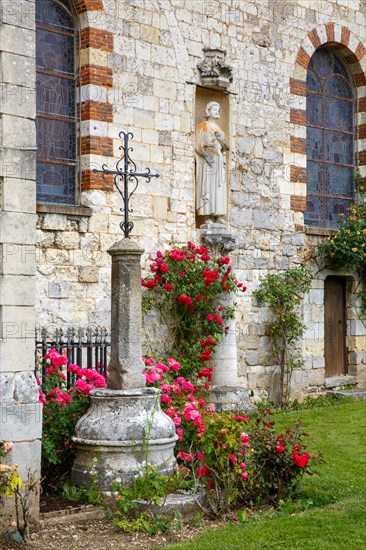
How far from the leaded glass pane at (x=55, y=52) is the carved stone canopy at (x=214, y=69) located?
6.28ft

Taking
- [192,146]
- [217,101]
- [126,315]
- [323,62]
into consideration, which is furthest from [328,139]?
[126,315]

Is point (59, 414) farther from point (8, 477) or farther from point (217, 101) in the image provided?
point (217, 101)

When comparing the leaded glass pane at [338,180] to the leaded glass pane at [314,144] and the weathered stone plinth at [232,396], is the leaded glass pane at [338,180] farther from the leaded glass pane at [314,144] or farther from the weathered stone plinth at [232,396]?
the weathered stone plinth at [232,396]

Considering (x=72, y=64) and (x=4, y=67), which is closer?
(x=4, y=67)

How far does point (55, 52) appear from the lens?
11164 mm

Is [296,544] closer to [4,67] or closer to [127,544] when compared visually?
[127,544]

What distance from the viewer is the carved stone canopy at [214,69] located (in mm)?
12281

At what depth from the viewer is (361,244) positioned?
551 inches

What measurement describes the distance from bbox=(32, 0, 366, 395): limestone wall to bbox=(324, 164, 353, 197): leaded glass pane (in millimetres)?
943

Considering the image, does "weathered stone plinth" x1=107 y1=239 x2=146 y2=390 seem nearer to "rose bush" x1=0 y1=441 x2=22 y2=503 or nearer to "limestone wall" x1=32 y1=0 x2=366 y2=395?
"rose bush" x1=0 y1=441 x2=22 y2=503

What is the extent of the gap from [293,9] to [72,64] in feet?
13.6

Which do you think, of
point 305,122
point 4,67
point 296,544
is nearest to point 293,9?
point 305,122

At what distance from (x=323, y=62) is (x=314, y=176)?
1.86 metres

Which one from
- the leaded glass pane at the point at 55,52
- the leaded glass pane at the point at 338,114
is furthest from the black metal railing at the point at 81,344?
the leaded glass pane at the point at 338,114
